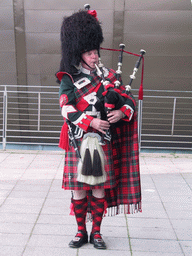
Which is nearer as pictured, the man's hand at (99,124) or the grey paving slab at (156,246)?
the man's hand at (99,124)

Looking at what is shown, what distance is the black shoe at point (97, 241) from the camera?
2.15 metres

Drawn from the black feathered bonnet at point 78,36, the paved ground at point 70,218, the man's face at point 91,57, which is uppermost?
the black feathered bonnet at point 78,36

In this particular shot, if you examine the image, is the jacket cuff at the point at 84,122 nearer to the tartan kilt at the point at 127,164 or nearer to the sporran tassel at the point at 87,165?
the sporran tassel at the point at 87,165

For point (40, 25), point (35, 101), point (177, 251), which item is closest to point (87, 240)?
point (177, 251)

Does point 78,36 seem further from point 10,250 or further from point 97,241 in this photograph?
point 10,250

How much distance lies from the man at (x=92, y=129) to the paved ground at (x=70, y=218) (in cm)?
21

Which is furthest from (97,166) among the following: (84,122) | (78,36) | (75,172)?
(78,36)

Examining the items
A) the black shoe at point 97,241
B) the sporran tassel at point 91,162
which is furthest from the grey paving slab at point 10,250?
the sporran tassel at point 91,162

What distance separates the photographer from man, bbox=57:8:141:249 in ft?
6.45

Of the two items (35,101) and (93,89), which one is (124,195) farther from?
(35,101)

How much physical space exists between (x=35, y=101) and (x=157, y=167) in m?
2.76

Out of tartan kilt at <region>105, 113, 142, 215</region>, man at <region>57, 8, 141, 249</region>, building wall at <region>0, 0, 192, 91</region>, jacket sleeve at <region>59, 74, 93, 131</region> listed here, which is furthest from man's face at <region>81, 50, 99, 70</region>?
building wall at <region>0, 0, 192, 91</region>

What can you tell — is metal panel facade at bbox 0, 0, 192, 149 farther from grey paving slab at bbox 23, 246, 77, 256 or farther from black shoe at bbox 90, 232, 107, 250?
grey paving slab at bbox 23, 246, 77, 256

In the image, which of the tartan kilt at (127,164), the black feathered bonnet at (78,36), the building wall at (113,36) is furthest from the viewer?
the building wall at (113,36)
